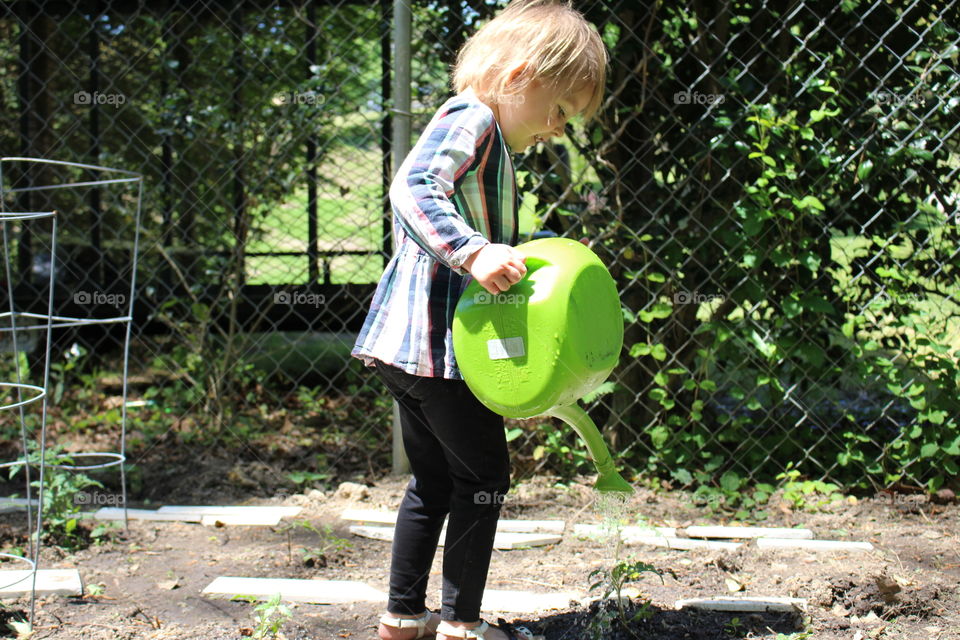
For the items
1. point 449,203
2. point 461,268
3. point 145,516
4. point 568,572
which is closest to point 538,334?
point 461,268

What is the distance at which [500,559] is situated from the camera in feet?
7.82

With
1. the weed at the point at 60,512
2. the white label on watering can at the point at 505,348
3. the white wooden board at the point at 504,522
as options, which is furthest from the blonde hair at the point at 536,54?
the weed at the point at 60,512

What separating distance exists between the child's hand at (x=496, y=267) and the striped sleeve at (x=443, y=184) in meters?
0.02

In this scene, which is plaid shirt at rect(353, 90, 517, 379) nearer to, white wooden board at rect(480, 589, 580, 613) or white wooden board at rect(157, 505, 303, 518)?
white wooden board at rect(480, 589, 580, 613)

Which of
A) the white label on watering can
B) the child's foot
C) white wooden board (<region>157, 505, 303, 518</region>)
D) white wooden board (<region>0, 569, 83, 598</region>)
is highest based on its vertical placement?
the white label on watering can

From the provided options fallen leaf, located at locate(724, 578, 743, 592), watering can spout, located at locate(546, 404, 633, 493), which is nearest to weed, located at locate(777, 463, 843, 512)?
fallen leaf, located at locate(724, 578, 743, 592)

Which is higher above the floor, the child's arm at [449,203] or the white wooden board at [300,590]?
the child's arm at [449,203]

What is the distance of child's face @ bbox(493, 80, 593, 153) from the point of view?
166 cm

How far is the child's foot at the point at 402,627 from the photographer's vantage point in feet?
6.08

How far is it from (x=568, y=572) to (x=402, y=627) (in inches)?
22.4

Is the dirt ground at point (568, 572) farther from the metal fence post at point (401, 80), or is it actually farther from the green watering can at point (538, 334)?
the metal fence post at point (401, 80)

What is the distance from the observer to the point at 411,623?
1.86 meters

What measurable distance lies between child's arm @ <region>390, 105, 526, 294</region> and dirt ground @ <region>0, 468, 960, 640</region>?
0.82 meters

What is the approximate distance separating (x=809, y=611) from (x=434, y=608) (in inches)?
32.9
